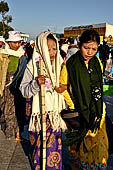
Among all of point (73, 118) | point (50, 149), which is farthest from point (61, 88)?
point (50, 149)

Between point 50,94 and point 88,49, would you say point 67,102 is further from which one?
point 88,49

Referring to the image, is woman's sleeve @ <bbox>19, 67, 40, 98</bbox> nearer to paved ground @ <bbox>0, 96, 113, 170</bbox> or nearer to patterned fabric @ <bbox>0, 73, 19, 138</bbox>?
paved ground @ <bbox>0, 96, 113, 170</bbox>

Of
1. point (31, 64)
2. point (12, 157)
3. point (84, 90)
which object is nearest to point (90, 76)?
point (84, 90)

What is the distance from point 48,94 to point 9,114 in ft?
5.96

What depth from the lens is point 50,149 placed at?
2846 mm

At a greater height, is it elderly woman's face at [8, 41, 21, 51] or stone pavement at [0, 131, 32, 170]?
elderly woman's face at [8, 41, 21, 51]

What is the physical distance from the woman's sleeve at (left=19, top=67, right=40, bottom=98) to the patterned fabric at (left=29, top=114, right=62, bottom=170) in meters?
0.41

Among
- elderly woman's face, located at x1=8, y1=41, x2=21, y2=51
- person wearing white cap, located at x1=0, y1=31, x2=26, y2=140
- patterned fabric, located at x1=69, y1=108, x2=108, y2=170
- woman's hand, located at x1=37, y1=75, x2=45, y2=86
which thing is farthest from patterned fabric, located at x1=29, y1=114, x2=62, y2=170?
elderly woman's face, located at x1=8, y1=41, x2=21, y2=51

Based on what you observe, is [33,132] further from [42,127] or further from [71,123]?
[71,123]

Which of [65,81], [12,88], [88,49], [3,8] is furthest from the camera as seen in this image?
[3,8]

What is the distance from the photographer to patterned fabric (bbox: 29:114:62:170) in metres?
2.83

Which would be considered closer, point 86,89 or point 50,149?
point 86,89

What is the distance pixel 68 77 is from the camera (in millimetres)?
2623

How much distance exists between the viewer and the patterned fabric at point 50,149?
9.30 ft
